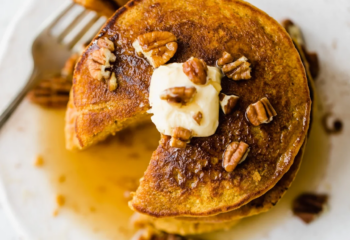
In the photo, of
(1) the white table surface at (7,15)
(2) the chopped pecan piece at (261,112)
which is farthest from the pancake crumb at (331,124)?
(1) the white table surface at (7,15)

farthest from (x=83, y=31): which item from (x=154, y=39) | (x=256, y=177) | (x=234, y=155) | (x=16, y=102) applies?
(x=256, y=177)

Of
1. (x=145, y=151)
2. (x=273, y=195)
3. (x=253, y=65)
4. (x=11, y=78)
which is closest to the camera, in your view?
(x=253, y=65)

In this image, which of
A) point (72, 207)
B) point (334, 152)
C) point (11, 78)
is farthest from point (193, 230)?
point (11, 78)

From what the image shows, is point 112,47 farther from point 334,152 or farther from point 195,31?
point 334,152

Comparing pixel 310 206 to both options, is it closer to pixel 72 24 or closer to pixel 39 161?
pixel 39 161

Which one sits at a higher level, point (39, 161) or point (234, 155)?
point (234, 155)

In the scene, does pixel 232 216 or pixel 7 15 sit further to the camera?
pixel 7 15
